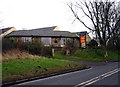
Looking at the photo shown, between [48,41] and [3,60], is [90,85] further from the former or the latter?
[48,41]

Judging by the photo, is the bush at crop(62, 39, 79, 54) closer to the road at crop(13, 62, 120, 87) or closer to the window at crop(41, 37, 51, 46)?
the window at crop(41, 37, 51, 46)

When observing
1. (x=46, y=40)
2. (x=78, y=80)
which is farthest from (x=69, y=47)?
(x=78, y=80)

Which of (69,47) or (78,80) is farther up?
(69,47)

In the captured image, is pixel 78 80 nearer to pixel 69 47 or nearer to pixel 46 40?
pixel 69 47

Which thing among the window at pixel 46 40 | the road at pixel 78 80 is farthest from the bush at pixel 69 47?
the road at pixel 78 80

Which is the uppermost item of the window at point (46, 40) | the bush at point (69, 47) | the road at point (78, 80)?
the window at point (46, 40)

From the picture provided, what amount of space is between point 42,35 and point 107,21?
17.6 meters

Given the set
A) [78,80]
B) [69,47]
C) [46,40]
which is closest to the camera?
[78,80]

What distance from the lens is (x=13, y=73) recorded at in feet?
35.9

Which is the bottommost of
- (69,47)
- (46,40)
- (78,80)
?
(78,80)

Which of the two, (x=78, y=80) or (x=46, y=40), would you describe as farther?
(x=46, y=40)

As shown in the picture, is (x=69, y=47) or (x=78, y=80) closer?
(x=78, y=80)

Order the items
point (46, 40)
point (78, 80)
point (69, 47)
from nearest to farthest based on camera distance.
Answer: point (78, 80)
point (69, 47)
point (46, 40)

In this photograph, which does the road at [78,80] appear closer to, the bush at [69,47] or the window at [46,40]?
the bush at [69,47]
